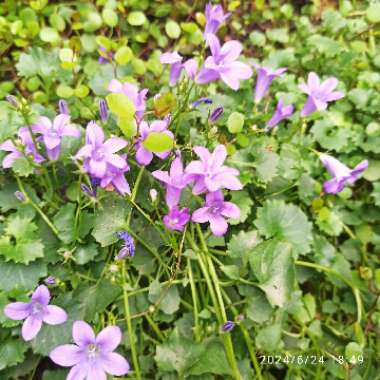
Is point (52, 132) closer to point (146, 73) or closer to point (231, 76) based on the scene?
point (231, 76)

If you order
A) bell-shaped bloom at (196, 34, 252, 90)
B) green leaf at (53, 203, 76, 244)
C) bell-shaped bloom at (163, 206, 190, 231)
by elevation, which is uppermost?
bell-shaped bloom at (196, 34, 252, 90)

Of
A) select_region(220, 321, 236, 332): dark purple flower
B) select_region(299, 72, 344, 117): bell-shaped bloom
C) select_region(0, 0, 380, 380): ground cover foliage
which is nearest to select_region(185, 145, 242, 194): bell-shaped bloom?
select_region(0, 0, 380, 380): ground cover foliage

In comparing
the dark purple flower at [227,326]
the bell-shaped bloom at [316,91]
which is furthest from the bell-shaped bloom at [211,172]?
the bell-shaped bloom at [316,91]

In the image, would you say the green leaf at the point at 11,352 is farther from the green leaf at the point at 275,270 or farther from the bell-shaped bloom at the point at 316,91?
the bell-shaped bloom at the point at 316,91

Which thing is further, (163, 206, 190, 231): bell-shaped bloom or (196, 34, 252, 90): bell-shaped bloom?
(196, 34, 252, 90): bell-shaped bloom

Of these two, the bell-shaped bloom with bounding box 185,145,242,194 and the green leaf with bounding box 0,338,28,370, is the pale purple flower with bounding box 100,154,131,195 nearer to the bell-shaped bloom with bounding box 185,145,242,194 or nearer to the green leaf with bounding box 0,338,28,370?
the bell-shaped bloom with bounding box 185,145,242,194

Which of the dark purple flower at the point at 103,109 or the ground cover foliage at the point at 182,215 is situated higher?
the dark purple flower at the point at 103,109

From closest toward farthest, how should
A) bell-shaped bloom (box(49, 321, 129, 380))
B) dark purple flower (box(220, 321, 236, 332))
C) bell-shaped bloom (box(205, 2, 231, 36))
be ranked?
bell-shaped bloom (box(49, 321, 129, 380)) < dark purple flower (box(220, 321, 236, 332)) < bell-shaped bloom (box(205, 2, 231, 36))
